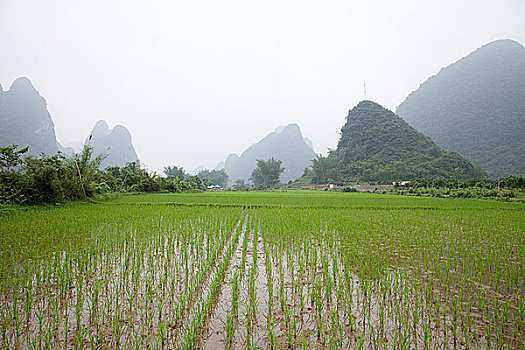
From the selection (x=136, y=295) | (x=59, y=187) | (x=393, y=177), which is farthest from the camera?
(x=393, y=177)

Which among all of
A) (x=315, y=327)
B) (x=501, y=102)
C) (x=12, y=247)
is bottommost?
(x=315, y=327)

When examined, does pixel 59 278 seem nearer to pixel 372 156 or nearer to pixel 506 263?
pixel 506 263

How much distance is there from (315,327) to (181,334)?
0.97 metres

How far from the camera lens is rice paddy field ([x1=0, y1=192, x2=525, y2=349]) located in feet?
5.90

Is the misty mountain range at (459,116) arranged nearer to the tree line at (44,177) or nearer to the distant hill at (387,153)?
the distant hill at (387,153)

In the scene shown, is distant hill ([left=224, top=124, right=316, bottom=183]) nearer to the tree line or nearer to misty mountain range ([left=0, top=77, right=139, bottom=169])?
misty mountain range ([left=0, top=77, right=139, bottom=169])

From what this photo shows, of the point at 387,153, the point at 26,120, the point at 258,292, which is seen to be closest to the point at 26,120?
the point at 26,120

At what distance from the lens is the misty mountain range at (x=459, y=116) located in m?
43.3

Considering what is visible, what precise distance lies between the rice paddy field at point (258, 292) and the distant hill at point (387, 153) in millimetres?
36255

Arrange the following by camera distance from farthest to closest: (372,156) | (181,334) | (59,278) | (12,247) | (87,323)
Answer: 1. (372,156)
2. (12,247)
3. (59,278)
4. (87,323)
5. (181,334)

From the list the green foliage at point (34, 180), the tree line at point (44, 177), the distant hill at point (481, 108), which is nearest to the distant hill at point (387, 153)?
the distant hill at point (481, 108)

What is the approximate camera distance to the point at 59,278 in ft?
8.88

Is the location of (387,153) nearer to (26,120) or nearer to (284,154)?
(284,154)

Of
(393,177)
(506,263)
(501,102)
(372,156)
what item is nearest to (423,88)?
(501,102)
